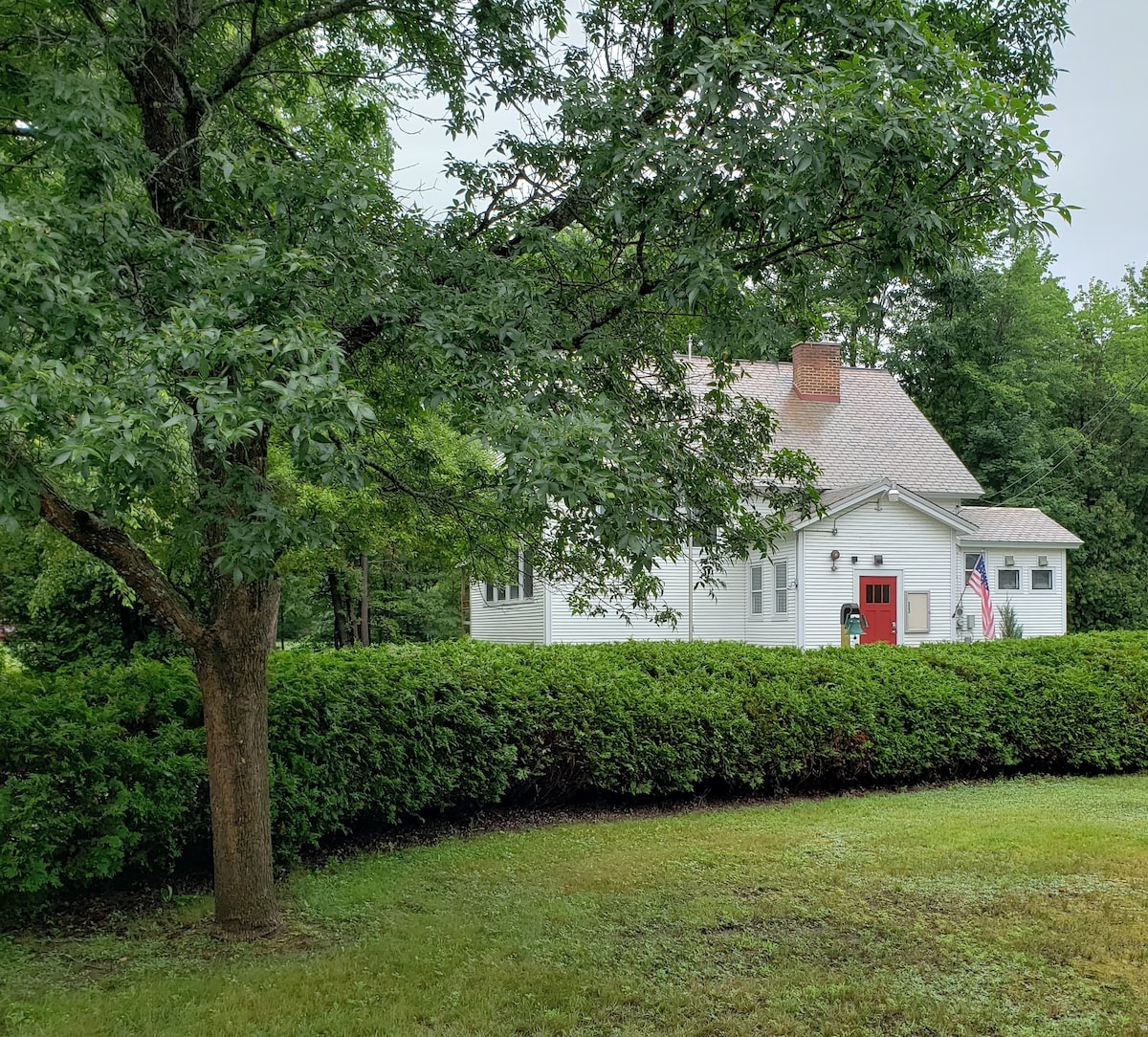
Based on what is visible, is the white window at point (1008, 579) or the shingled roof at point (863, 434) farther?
the white window at point (1008, 579)

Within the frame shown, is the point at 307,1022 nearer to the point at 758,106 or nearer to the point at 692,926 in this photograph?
the point at 692,926

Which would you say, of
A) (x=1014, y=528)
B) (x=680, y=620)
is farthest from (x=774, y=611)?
(x=1014, y=528)

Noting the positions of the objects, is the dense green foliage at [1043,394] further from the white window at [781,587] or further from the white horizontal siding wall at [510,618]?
the white horizontal siding wall at [510,618]

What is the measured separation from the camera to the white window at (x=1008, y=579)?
21.8 meters

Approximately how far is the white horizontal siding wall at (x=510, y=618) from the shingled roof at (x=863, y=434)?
6002 millimetres

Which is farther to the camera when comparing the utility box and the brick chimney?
the brick chimney

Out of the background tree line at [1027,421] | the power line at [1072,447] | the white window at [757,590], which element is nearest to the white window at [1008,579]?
the background tree line at [1027,421]

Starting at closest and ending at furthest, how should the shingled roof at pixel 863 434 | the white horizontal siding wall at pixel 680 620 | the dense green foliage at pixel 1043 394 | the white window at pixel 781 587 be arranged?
the white horizontal siding wall at pixel 680 620
the white window at pixel 781 587
the shingled roof at pixel 863 434
the dense green foliage at pixel 1043 394

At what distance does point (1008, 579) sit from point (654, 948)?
1949 centimetres

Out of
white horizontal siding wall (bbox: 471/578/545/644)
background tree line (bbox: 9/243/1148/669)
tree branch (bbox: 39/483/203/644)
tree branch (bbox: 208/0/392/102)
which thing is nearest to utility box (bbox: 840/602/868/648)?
white horizontal siding wall (bbox: 471/578/545/644)

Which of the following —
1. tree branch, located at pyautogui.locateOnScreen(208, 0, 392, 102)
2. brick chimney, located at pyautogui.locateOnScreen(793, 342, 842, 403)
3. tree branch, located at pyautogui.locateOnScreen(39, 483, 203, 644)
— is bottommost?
tree branch, located at pyautogui.locateOnScreen(39, 483, 203, 644)

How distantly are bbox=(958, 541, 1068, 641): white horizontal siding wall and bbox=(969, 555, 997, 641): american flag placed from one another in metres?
1.55

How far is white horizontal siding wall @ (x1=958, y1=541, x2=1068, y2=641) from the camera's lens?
21.7 m

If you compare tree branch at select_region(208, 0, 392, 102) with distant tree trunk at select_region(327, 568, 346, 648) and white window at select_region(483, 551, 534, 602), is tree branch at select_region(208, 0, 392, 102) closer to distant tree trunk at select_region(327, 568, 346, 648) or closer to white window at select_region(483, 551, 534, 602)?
white window at select_region(483, 551, 534, 602)
